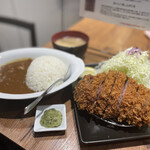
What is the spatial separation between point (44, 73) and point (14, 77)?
316 mm

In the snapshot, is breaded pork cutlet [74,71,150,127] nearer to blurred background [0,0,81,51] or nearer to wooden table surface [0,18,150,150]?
wooden table surface [0,18,150,150]

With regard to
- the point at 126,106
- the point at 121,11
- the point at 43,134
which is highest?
the point at 121,11

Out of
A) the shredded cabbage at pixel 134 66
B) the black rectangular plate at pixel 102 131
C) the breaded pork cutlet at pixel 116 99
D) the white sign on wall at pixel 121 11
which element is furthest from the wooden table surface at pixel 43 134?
the white sign on wall at pixel 121 11

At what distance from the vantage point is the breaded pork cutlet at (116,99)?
45.6 inches

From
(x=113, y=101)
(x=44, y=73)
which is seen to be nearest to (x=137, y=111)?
(x=113, y=101)

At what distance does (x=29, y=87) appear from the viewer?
1517mm

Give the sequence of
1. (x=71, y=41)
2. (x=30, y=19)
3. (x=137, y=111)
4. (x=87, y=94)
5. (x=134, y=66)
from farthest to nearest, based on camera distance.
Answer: (x=30, y=19) → (x=71, y=41) → (x=134, y=66) → (x=87, y=94) → (x=137, y=111)

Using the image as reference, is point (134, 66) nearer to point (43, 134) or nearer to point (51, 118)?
point (51, 118)

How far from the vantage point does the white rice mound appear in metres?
1.52

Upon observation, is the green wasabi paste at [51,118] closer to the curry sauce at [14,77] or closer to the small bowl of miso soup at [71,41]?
the curry sauce at [14,77]

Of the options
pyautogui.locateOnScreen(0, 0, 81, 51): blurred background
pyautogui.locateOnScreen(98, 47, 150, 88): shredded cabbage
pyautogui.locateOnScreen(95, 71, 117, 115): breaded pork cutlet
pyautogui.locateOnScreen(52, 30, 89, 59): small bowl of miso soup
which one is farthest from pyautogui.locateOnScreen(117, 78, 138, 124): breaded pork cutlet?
pyautogui.locateOnScreen(0, 0, 81, 51): blurred background

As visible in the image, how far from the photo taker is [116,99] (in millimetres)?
1186

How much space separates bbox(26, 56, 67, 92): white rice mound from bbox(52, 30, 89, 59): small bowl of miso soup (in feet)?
1.08

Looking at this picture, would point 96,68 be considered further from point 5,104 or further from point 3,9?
point 3,9
